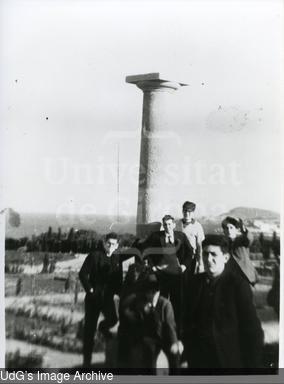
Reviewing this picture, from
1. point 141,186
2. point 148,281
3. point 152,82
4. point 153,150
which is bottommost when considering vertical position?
point 148,281

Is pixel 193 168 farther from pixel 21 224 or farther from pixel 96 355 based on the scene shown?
pixel 96 355

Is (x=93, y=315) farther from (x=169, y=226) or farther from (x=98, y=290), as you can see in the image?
(x=169, y=226)

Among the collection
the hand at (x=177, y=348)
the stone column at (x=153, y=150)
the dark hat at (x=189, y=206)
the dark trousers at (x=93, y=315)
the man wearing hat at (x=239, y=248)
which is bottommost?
the hand at (x=177, y=348)

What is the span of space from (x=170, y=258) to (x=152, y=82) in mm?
1055

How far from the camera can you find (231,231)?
2.29 m

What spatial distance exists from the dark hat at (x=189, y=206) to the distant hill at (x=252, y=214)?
0.17m

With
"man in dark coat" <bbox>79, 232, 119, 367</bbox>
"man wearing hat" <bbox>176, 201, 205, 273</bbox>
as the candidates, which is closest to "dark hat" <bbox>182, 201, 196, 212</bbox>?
"man wearing hat" <bbox>176, 201, 205, 273</bbox>

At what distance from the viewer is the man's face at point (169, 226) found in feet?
7.50

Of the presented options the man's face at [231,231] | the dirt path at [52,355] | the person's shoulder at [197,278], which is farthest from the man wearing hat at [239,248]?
the dirt path at [52,355]

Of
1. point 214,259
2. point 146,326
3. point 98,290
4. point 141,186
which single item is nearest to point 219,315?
point 214,259

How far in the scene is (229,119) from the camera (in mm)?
2303

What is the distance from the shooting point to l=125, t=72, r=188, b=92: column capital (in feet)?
7.47

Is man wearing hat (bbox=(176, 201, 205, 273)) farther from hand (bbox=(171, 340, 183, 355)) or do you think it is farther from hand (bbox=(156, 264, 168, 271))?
hand (bbox=(171, 340, 183, 355))

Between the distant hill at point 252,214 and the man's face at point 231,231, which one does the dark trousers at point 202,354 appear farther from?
the distant hill at point 252,214
